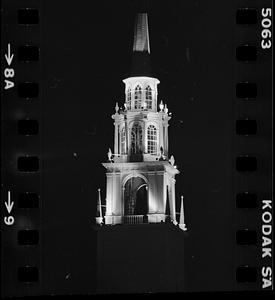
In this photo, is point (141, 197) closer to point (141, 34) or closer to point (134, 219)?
point (134, 219)

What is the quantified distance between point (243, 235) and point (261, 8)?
369cm

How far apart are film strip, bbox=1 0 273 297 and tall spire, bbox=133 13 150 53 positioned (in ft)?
5.72

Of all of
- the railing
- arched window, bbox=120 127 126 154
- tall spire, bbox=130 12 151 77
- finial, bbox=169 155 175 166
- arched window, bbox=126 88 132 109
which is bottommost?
the railing

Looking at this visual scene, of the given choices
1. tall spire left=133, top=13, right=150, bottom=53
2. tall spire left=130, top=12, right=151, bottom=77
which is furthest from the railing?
tall spire left=133, top=13, right=150, bottom=53

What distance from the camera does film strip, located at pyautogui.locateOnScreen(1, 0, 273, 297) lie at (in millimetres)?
17000

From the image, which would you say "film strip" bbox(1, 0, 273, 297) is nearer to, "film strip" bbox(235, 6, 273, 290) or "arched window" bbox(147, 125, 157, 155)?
"film strip" bbox(235, 6, 273, 290)

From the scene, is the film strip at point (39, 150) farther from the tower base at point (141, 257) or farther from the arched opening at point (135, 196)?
the arched opening at point (135, 196)

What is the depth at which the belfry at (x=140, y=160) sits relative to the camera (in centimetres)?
1866

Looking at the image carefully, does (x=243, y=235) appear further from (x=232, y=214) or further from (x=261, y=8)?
(x=261, y=8)

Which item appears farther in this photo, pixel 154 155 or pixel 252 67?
pixel 154 155

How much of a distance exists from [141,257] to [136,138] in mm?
2263

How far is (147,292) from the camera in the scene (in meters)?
17.4

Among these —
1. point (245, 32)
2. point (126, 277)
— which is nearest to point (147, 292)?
point (126, 277)

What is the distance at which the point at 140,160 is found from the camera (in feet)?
62.4
